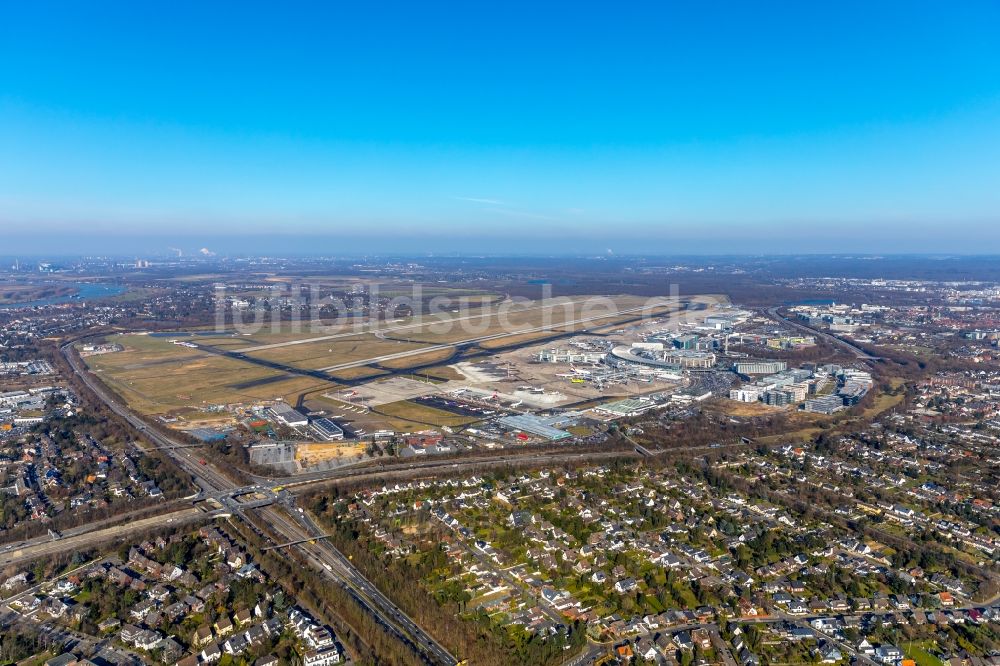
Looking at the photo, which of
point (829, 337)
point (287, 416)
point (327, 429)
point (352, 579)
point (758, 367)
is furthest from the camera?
point (829, 337)

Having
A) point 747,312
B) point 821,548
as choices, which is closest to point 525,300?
point 747,312

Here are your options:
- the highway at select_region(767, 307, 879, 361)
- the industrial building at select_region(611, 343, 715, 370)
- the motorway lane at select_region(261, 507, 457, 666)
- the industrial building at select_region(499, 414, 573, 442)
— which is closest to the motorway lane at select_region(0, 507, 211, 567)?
the motorway lane at select_region(261, 507, 457, 666)

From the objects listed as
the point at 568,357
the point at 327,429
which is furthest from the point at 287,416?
the point at 568,357

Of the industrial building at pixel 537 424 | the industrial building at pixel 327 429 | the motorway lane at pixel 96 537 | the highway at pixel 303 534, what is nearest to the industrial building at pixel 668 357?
the industrial building at pixel 537 424

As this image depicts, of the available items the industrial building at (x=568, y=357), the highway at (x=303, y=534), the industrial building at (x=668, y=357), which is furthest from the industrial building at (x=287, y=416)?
the industrial building at (x=668, y=357)

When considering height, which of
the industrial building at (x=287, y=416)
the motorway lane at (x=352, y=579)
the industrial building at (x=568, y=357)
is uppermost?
the industrial building at (x=568, y=357)

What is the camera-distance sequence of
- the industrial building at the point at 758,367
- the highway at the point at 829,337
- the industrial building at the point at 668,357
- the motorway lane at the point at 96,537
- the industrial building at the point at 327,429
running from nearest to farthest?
the motorway lane at the point at 96,537 < the industrial building at the point at 327,429 < the industrial building at the point at 758,367 < the industrial building at the point at 668,357 < the highway at the point at 829,337

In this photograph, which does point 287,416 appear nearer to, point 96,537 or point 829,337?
point 96,537

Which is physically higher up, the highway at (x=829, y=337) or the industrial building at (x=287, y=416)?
the highway at (x=829, y=337)

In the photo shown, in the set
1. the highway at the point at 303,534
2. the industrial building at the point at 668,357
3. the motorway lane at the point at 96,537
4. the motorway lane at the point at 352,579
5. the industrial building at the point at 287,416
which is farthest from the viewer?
the industrial building at the point at 668,357

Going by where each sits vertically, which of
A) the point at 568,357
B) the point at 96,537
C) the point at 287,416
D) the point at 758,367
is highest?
the point at 758,367

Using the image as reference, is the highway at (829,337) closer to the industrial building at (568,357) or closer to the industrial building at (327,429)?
the industrial building at (568,357)

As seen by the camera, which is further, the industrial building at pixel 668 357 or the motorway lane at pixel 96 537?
the industrial building at pixel 668 357

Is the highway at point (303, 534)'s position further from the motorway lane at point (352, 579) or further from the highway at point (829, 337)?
the highway at point (829, 337)
